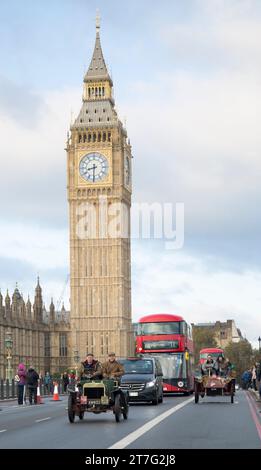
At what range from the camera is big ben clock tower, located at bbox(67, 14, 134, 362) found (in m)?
131

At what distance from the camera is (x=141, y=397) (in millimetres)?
35969

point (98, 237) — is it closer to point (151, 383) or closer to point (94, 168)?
point (94, 168)

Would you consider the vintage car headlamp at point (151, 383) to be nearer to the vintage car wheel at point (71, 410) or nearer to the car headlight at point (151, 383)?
the car headlight at point (151, 383)

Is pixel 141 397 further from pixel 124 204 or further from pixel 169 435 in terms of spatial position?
pixel 124 204

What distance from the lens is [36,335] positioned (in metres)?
131

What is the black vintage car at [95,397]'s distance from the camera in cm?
2611

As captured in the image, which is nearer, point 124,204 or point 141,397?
point 141,397

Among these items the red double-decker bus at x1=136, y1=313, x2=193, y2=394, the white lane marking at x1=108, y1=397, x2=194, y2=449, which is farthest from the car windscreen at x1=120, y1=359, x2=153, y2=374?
the red double-decker bus at x1=136, y1=313, x2=193, y2=394

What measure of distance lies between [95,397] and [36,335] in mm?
105248

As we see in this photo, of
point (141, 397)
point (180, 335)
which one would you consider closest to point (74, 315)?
point (180, 335)

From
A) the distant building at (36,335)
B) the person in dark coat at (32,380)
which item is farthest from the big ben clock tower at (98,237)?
the person in dark coat at (32,380)

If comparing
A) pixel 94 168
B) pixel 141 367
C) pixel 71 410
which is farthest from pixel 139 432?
pixel 94 168

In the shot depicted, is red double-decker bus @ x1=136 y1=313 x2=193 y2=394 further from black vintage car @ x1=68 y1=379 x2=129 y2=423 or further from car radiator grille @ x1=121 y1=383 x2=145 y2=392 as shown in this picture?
black vintage car @ x1=68 y1=379 x2=129 y2=423
